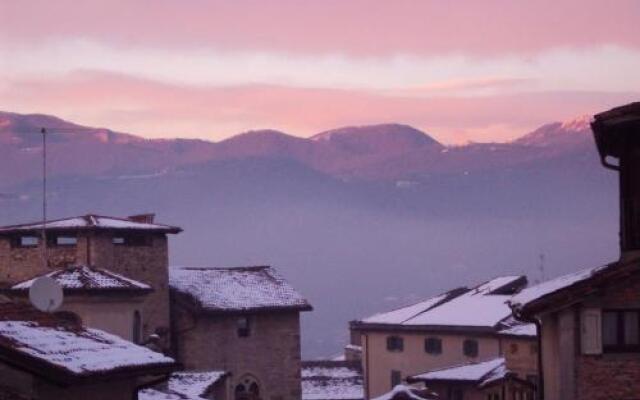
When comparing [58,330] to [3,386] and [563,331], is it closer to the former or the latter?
[3,386]

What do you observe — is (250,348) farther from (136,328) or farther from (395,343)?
(395,343)

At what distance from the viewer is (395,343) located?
77.2 m

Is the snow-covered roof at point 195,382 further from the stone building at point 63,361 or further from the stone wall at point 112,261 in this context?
the stone building at point 63,361

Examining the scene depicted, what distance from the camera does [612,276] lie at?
922 inches

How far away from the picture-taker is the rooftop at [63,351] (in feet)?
59.4

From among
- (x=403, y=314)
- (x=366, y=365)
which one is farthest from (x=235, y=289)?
(x=403, y=314)

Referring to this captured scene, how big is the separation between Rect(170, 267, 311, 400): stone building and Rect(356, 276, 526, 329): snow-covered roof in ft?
40.3

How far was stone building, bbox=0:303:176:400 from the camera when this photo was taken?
59.5 ft

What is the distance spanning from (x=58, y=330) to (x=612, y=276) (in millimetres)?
9772


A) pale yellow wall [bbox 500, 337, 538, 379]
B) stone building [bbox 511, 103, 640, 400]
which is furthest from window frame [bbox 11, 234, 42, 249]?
stone building [bbox 511, 103, 640, 400]

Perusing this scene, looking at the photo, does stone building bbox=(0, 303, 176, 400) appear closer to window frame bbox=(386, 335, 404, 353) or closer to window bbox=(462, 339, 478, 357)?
window bbox=(462, 339, 478, 357)

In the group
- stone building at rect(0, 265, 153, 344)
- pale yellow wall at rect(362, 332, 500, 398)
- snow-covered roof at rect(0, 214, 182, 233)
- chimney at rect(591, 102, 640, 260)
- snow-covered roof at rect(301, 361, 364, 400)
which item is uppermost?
chimney at rect(591, 102, 640, 260)

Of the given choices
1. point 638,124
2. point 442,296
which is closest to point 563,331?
point 638,124

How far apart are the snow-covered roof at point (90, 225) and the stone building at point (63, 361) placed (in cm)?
3320
